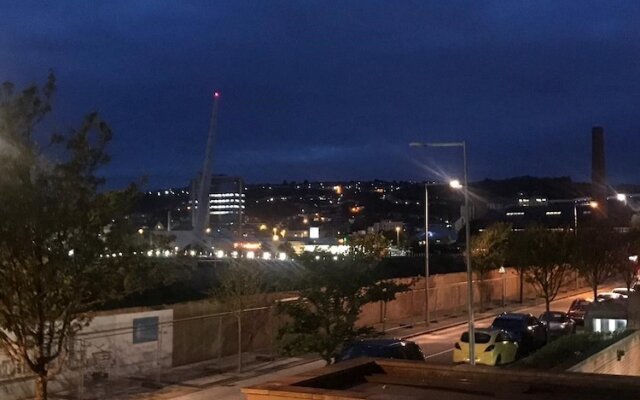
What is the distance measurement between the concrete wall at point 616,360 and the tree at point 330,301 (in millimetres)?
6500

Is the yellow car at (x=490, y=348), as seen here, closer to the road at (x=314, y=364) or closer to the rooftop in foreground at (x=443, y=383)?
the road at (x=314, y=364)

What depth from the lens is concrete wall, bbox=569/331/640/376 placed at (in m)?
17.3

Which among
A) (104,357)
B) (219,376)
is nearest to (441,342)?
(219,376)

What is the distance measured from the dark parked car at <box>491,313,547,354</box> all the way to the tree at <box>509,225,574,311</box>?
9.18 m

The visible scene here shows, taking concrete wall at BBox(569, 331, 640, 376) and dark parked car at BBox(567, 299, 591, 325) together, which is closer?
concrete wall at BBox(569, 331, 640, 376)

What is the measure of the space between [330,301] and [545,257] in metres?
23.0

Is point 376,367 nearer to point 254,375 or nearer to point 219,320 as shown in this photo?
point 254,375

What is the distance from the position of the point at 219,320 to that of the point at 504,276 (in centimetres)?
3252

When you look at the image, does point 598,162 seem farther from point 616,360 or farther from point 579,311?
point 616,360

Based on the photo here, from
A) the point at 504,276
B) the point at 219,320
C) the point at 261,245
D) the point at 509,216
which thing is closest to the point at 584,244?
the point at 504,276

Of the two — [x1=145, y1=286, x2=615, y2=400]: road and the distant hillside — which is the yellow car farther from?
the distant hillside

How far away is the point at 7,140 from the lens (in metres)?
15.8

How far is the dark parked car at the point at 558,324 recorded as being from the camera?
34.6m

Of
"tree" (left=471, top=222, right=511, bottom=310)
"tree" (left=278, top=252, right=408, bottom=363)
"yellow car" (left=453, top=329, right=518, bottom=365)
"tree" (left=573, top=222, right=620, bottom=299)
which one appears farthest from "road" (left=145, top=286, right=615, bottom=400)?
"tree" (left=573, top=222, right=620, bottom=299)
